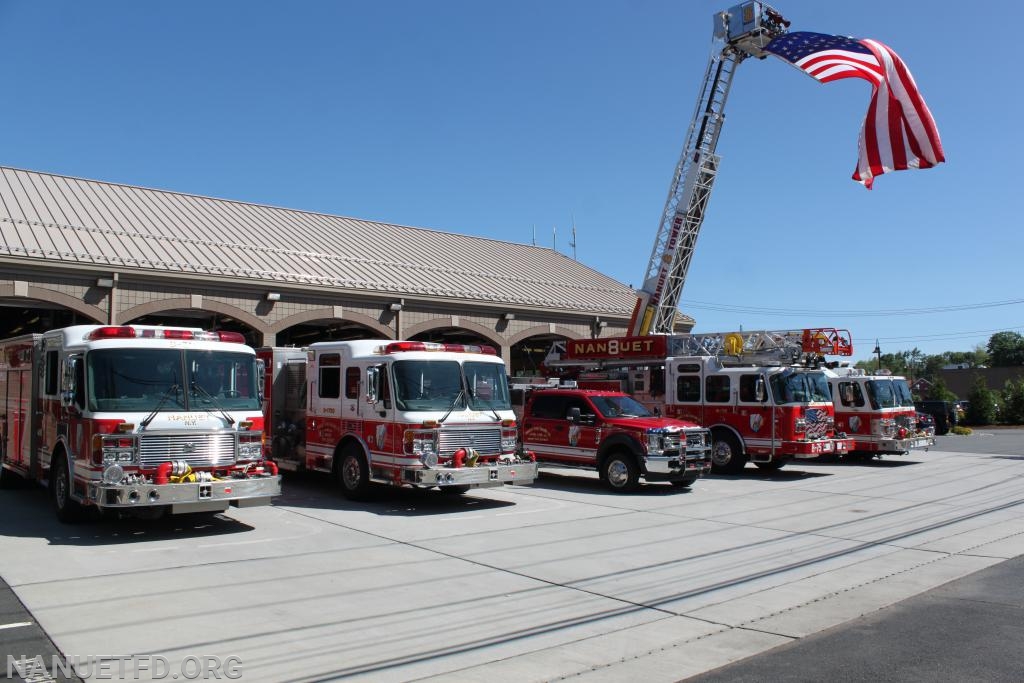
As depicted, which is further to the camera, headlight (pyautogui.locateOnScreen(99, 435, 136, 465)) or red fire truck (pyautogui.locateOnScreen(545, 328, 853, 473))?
red fire truck (pyautogui.locateOnScreen(545, 328, 853, 473))

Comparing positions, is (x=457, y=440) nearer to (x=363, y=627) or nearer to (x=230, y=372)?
(x=230, y=372)

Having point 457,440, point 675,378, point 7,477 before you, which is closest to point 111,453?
point 457,440

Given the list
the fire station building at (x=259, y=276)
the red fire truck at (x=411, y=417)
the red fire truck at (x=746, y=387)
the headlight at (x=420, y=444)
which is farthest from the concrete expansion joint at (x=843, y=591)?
the fire station building at (x=259, y=276)

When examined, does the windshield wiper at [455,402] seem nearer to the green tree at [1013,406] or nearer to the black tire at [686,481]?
the black tire at [686,481]

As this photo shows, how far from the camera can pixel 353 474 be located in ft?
46.7

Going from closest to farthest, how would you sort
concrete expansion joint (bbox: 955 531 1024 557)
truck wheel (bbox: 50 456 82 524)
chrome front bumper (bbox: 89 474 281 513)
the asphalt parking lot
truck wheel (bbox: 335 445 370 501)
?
the asphalt parking lot
chrome front bumper (bbox: 89 474 281 513)
concrete expansion joint (bbox: 955 531 1024 557)
truck wheel (bbox: 50 456 82 524)
truck wheel (bbox: 335 445 370 501)

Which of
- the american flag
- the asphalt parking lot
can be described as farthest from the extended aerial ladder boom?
the asphalt parking lot

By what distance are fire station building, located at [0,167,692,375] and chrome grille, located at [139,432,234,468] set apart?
11299mm

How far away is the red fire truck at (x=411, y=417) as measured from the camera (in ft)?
42.7

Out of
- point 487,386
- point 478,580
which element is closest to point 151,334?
point 487,386

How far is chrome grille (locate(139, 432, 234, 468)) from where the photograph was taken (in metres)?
10.5

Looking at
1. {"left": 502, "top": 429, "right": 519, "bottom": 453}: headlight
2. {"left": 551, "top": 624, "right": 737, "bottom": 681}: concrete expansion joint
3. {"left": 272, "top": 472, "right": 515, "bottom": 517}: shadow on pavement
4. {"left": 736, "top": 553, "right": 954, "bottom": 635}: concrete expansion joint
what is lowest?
{"left": 736, "top": 553, "right": 954, "bottom": 635}: concrete expansion joint

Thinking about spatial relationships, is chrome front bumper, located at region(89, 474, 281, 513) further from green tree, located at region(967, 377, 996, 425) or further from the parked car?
green tree, located at region(967, 377, 996, 425)

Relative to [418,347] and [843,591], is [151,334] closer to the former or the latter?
[418,347]
